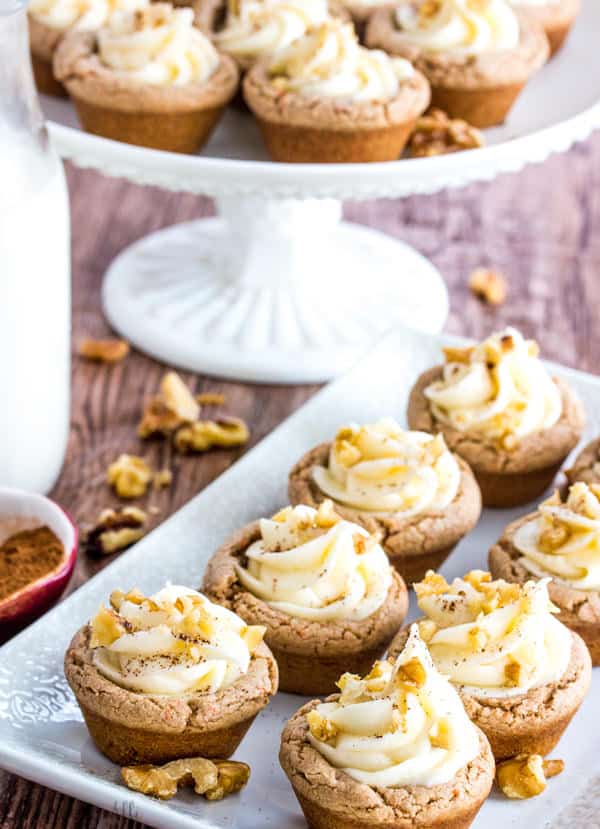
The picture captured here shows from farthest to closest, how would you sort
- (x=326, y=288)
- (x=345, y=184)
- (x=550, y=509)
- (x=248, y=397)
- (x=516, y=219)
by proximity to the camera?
(x=516, y=219)
(x=326, y=288)
(x=248, y=397)
(x=345, y=184)
(x=550, y=509)

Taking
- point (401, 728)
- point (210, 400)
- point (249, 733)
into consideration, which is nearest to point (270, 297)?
point (210, 400)

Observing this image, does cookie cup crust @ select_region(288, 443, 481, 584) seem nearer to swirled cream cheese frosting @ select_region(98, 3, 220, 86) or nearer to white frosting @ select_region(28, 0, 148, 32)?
swirled cream cheese frosting @ select_region(98, 3, 220, 86)

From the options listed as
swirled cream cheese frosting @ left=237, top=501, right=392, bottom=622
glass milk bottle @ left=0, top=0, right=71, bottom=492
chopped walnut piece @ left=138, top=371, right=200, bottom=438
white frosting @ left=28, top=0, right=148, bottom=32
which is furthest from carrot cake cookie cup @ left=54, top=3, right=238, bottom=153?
swirled cream cheese frosting @ left=237, top=501, right=392, bottom=622

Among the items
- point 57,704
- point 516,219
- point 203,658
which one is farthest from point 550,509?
point 516,219

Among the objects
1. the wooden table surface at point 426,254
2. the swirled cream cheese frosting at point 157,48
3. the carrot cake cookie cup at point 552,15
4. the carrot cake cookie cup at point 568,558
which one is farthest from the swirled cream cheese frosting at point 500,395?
the carrot cake cookie cup at point 552,15

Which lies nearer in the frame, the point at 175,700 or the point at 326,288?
the point at 175,700

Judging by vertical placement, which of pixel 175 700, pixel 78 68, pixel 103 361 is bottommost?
pixel 103 361

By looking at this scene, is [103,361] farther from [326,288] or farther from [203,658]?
[203,658]
